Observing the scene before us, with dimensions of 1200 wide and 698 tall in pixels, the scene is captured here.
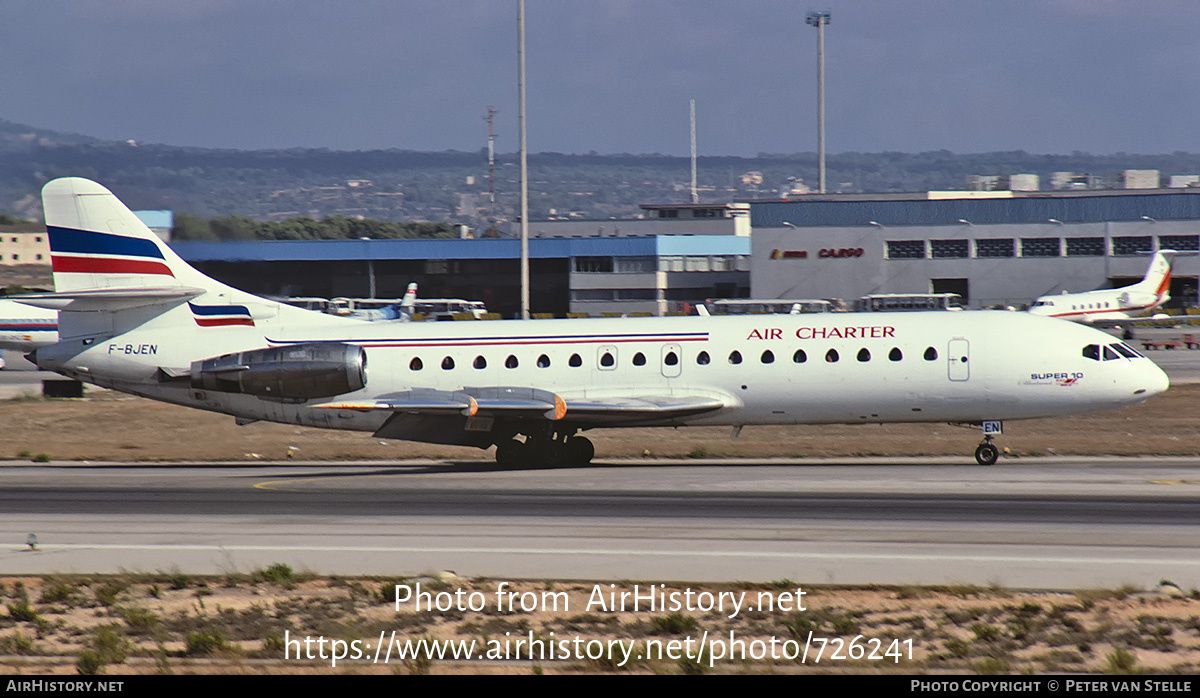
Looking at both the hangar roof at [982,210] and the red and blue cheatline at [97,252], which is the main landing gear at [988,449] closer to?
the red and blue cheatline at [97,252]

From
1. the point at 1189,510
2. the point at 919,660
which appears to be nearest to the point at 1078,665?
the point at 919,660

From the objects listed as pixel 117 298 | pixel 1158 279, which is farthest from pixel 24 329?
pixel 1158 279

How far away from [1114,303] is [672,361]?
50510mm

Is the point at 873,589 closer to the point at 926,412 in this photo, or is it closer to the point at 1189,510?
the point at 1189,510

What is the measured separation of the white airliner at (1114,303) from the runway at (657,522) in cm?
4492

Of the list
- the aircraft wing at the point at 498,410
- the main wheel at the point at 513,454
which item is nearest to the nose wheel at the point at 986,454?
the aircraft wing at the point at 498,410

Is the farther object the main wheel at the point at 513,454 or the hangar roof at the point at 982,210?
the hangar roof at the point at 982,210

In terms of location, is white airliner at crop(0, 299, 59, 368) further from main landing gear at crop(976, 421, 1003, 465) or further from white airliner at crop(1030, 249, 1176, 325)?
white airliner at crop(1030, 249, 1176, 325)

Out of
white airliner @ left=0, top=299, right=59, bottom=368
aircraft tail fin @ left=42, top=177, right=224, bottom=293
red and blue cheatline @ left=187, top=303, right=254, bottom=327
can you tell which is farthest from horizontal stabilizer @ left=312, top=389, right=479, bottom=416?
white airliner @ left=0, top=299, right=59, bottom=368

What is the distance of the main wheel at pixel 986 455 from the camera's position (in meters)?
26.6

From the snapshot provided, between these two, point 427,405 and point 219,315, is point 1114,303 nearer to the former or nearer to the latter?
point 427,405

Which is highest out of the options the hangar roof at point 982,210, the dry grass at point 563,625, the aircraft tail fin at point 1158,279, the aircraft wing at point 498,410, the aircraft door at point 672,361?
the hangar roof at point 982,210

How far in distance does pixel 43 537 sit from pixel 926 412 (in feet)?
56.4

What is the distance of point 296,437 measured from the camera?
37250mm
